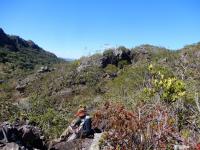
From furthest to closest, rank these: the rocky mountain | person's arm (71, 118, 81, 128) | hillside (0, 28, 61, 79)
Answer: the rocky mountain, hillside (0, 28, 61, 79), person's arm (71, 118, 81, 128)

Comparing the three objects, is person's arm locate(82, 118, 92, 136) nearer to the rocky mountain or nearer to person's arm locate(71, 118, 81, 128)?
person's arm locate(71, 118, 81, 128)

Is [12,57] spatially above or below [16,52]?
below

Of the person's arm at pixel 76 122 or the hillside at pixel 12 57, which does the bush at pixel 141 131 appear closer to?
the person's arm at pixel 76 122

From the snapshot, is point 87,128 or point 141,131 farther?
point 87,128

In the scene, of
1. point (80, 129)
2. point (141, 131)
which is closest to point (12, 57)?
point (80, 129)

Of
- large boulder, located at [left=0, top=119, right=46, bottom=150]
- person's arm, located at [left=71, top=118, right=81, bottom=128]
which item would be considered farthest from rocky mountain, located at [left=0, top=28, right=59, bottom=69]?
large boulder, located at [left=0, top=119, right=46, bottom=150]

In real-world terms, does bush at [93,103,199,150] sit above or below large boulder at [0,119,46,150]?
above

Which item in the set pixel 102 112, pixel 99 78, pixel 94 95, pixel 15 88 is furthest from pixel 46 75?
pixel 102 112

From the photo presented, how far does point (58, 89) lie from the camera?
84.2 m

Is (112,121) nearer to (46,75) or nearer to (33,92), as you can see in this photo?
(33,92)

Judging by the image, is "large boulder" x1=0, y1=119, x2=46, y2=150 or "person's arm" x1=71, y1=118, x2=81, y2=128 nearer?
"large boulder" x1=0, y1=119, x2=46, y2=150

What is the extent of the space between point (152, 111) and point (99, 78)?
237 feet

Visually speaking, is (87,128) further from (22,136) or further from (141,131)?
(141,131)

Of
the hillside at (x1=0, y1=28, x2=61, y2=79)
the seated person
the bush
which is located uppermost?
the hillside at (x1=0, y1=28, x2=61, y2=79)
